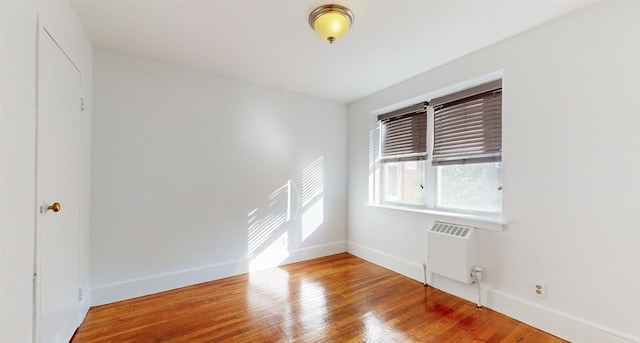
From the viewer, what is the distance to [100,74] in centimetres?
242

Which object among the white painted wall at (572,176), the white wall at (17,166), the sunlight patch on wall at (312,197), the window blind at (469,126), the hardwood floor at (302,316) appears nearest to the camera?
the white wall at (17,166)

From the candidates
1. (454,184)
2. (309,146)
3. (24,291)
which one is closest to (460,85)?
(454,184)

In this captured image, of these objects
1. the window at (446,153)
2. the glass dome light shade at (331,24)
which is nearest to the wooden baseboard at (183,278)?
the window at (446,153)

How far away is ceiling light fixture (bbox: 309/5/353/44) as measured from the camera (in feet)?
5.94

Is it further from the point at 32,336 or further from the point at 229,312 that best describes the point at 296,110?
the point at 32,336

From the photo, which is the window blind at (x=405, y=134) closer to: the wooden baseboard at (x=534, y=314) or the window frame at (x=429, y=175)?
the window frame at (x=429, y=175)

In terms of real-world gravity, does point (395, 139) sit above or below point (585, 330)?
above

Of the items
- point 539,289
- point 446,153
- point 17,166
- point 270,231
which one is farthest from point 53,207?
point 539,289

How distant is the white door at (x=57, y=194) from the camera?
1.42 metres

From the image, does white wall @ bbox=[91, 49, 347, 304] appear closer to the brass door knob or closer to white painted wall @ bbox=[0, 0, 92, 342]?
the brass door knob

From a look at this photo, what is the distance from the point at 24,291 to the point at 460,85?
11.4 feet

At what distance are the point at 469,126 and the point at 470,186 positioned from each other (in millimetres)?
606

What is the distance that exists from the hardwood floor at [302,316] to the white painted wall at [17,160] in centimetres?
Answer: 94

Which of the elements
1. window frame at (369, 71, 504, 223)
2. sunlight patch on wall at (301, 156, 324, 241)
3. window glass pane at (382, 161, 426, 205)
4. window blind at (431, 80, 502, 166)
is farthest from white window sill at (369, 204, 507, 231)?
sunlight patch on wall at (301, 156, 324, 241)
